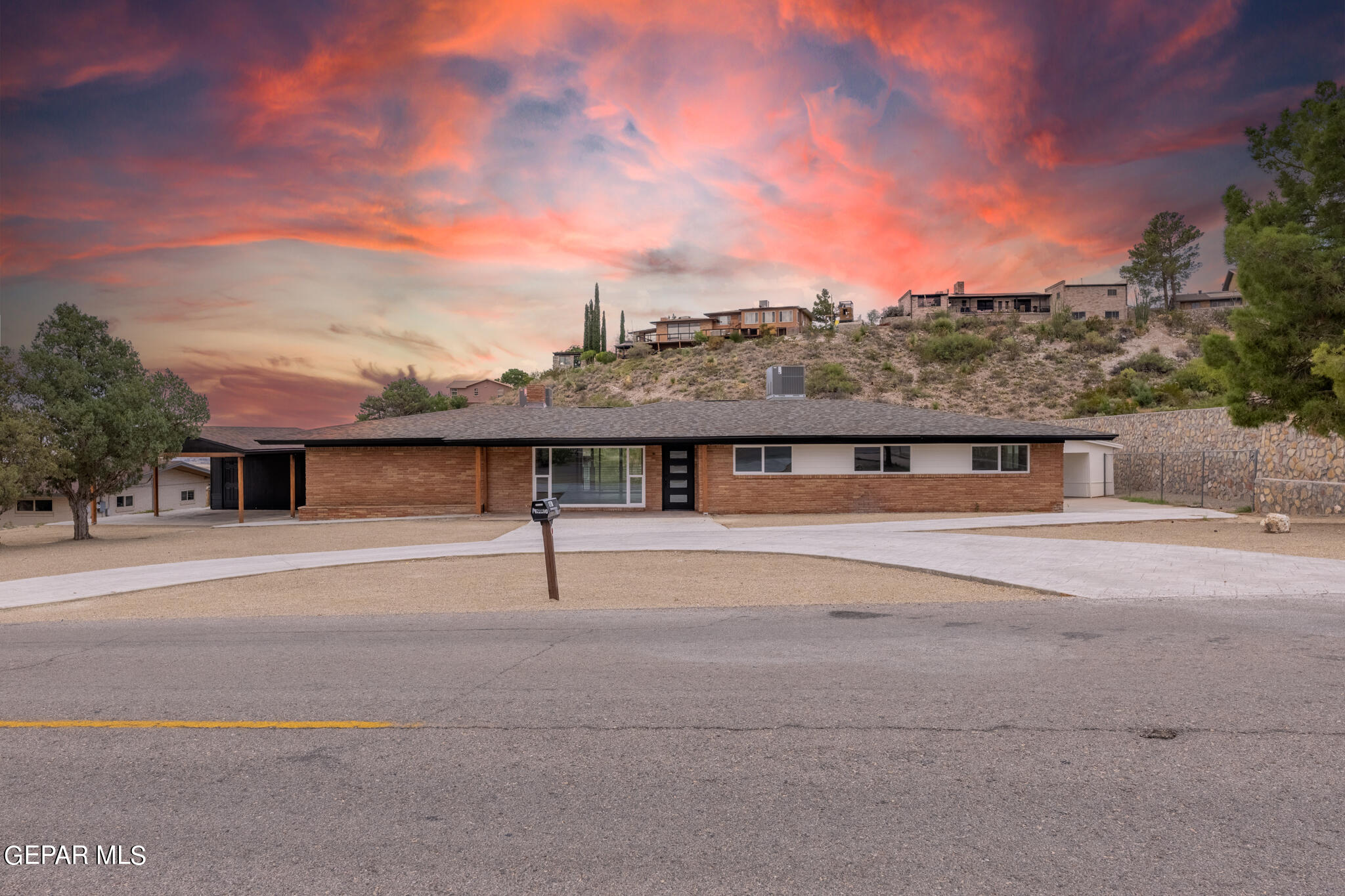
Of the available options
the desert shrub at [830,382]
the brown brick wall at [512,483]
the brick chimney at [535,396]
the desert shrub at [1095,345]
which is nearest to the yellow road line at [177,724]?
the brown brick wall at [512,483]

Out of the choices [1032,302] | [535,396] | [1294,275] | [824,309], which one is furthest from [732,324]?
[1294,275]

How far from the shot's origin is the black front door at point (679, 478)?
86.8 ft

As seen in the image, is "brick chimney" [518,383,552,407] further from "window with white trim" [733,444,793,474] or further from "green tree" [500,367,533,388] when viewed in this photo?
"green tree" [500,367,533,388]

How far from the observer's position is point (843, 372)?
63312 millimetres

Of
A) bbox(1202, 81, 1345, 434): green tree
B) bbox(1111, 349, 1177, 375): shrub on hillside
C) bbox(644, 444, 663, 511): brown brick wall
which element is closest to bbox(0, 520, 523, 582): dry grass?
bbox(644, 444, 663, 511): brown brick wall

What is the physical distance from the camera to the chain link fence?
83.3ft

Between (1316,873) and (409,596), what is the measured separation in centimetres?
1016

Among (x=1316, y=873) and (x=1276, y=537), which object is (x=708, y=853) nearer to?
(x=1316, y=873)

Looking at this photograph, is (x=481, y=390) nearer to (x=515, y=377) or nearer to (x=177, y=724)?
(x=515, y=377)

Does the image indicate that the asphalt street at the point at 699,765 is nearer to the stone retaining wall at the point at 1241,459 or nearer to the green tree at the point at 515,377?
the stone retaining wall at the point at 1241,459

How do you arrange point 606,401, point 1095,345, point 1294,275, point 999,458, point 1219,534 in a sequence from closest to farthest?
1. point 1219,534
2. point 1294,275
3. point 999,458
4. point 1095,345
5. point 606,401

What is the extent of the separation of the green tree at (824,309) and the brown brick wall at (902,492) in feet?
203

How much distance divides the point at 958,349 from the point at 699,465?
4913 cm

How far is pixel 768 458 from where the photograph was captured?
25297 mm
